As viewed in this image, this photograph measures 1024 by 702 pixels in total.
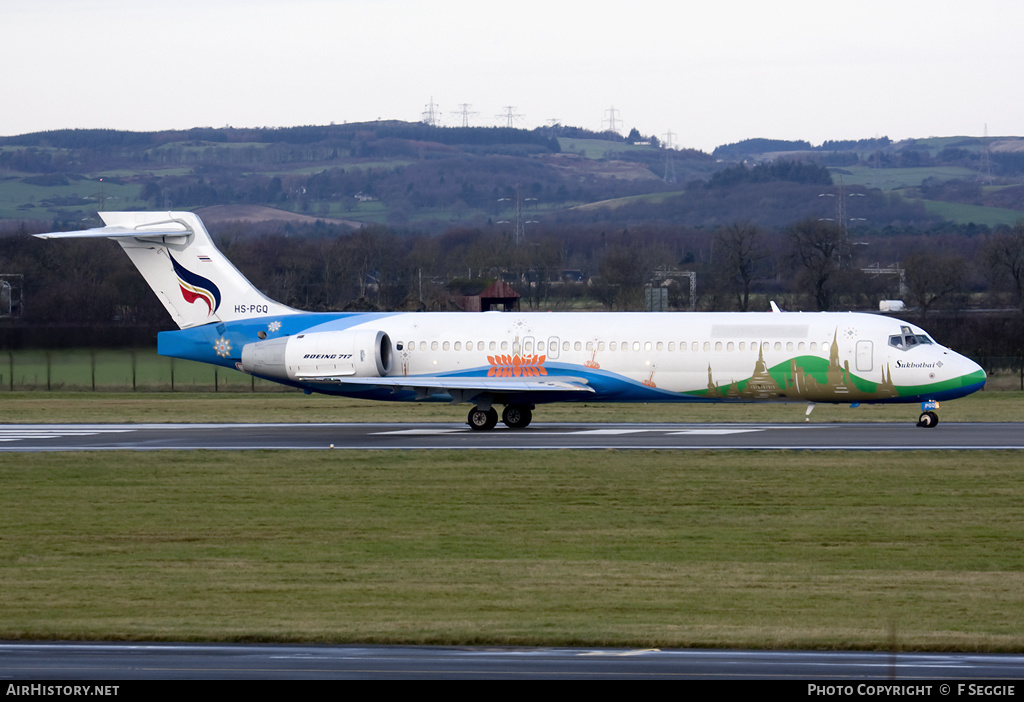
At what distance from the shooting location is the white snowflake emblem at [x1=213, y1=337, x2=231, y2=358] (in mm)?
39906

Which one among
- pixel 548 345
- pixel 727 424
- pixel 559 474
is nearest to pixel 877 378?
pixel 727 424

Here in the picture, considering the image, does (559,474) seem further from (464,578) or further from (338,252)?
(338,252)

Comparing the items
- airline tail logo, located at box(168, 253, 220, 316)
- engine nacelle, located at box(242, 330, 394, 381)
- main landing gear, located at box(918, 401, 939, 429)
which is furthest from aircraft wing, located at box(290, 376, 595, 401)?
main landing gear, located at box(918, 401, 939, 429)

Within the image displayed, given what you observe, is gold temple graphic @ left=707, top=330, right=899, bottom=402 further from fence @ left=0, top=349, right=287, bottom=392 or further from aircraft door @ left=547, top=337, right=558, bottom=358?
fence @ left=0, top=349, right=287, bottom=392

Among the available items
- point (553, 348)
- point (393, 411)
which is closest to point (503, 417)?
point (553, 348)

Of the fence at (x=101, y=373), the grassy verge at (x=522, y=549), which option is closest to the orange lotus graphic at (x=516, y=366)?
the grassy verge at (x=522, y=549)

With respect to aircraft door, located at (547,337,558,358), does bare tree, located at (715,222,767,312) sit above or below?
above

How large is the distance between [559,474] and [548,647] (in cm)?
1409

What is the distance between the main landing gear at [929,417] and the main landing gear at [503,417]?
459 inches

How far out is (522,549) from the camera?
20.1 meters

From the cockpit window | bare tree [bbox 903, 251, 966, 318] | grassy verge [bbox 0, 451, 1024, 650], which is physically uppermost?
bare tree [bbox 903, 251, 966, 318]

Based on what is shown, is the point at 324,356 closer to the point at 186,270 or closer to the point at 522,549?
the point at 186,270

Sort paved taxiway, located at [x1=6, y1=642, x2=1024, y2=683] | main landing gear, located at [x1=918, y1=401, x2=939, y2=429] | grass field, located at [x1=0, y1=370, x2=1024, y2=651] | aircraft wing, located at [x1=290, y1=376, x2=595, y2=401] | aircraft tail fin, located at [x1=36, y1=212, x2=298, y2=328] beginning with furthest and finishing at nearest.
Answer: aircraft tail fin, located at [x1=36, y1=212, x2=298, y2=328], main landing gear, located at [x1=918, y1=401, x2=939, y2=429], aircraft wing, located at [x1=290, y1=376, x2=595, y2=401], grass field, located at [x1=0, y1=370, x2=1024, y2=651], paved taxiway, located at [x1=6, y1=642, x2=1024, y2=683]

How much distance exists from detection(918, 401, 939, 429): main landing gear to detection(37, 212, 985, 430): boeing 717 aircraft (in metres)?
0.04
